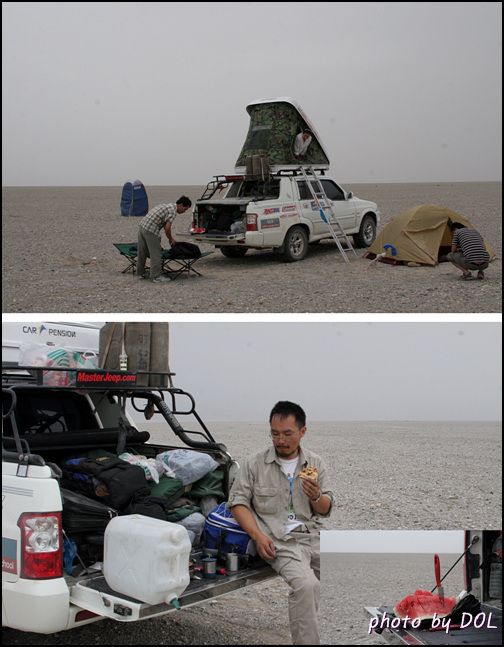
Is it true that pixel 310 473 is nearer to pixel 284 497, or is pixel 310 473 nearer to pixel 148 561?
pixel 284 497

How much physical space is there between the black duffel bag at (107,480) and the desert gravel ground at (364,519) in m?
0.99

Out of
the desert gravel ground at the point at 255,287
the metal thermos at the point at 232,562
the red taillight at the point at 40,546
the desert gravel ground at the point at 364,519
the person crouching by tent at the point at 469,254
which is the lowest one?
the desert gravel ground at the point at 364,519

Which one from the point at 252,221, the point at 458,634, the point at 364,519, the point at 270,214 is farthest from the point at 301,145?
the point at 458,634

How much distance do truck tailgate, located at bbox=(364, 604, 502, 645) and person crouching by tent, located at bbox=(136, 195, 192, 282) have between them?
6396 millimetres

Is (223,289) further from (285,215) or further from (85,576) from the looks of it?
(85,576)

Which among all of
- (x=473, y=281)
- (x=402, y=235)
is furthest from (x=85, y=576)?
(x=402, y=235)

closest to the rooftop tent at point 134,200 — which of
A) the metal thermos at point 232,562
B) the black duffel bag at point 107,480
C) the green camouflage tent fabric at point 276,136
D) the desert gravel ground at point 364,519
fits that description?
the desert gravel ground at point 364,519

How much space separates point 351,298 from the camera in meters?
8.84

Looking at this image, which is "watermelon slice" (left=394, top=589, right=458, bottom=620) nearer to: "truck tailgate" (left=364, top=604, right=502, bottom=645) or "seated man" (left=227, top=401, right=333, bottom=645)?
"truck tailgate" (left=364, top=604, right=502, bottom=645)

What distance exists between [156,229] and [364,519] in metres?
4.84

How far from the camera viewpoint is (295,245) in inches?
446

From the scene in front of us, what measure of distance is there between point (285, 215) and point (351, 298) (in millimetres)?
2664

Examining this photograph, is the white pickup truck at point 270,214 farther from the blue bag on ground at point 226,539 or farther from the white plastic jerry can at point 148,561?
the white plastic jerry can at point 148,561

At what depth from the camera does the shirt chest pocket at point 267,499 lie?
4031 mm
